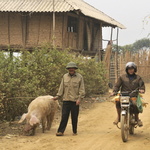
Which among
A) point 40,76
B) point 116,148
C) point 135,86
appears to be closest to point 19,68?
point 40,76

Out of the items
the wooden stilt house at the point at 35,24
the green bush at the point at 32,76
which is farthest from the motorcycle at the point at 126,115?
the wooden stilt house at the point at 35,24

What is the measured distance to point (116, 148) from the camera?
5.55m

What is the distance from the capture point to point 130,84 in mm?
6562

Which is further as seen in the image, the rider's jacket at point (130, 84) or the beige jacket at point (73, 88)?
the beige jacket at point (73, 88)

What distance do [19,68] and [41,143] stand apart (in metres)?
2.88

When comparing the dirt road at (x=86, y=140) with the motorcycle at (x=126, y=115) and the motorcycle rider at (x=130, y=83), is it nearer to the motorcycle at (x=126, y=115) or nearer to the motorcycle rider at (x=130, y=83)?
the motorcycle at (x=126, y=115)

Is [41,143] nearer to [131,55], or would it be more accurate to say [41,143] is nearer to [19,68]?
[19,68]

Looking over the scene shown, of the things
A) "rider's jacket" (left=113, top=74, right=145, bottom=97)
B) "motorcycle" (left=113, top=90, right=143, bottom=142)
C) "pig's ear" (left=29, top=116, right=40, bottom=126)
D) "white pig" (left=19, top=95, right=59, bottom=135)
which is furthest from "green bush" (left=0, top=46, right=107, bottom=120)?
"motorcycle" (left=113, top=90, right=143, bottom=142)

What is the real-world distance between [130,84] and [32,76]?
380cm

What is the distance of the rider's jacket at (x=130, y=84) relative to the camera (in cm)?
651

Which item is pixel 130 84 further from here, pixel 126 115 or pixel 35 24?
pixel 35 24

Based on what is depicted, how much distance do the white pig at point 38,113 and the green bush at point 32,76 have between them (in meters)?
0.63

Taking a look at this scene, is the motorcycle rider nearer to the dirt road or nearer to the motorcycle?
the motorcycle

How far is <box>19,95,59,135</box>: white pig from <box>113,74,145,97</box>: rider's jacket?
1.78 meters
